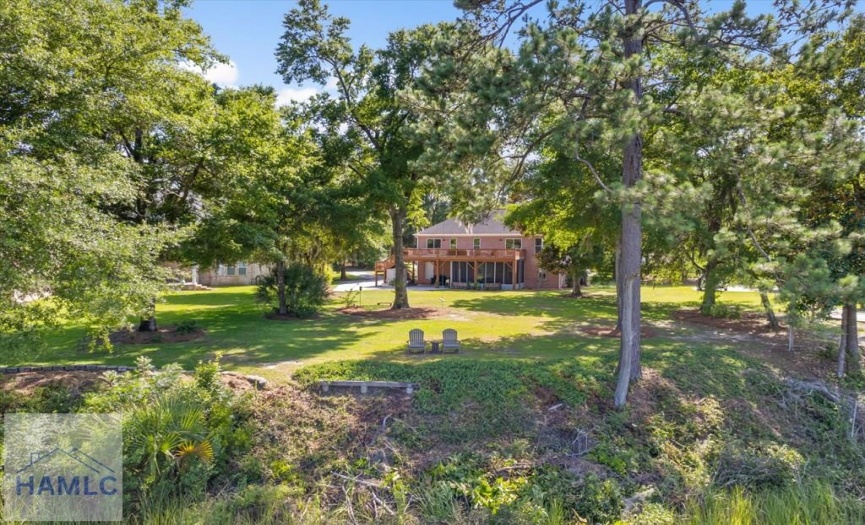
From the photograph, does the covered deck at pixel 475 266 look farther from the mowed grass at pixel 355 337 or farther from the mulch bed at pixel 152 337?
the mulch bed at pixel 152 337

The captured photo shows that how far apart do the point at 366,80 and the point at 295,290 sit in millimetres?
9331

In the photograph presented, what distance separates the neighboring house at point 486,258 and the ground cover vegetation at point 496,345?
2188cm

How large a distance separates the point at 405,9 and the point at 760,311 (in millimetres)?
19847

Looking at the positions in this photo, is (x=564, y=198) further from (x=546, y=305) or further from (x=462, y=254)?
(x=462, y=254)

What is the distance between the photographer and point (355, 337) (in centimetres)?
1420

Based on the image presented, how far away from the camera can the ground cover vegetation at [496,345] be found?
6.56 metres

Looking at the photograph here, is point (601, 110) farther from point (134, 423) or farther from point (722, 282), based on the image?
point (722, 282)

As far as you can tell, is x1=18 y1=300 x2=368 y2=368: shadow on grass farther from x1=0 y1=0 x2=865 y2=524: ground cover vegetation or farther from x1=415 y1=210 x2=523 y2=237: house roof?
x1=415 y1=210 x2=523 y2=237: house roof

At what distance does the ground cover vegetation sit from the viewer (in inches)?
258

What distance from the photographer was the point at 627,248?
352 inches

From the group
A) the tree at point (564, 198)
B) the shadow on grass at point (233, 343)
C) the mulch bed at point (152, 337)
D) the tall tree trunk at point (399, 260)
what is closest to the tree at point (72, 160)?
the shadow on grass at point (233, 343)

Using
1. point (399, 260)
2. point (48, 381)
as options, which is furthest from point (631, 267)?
point (399, 260)

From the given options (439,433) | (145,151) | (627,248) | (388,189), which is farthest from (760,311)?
(145,151)

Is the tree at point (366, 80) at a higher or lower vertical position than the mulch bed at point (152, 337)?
higher
